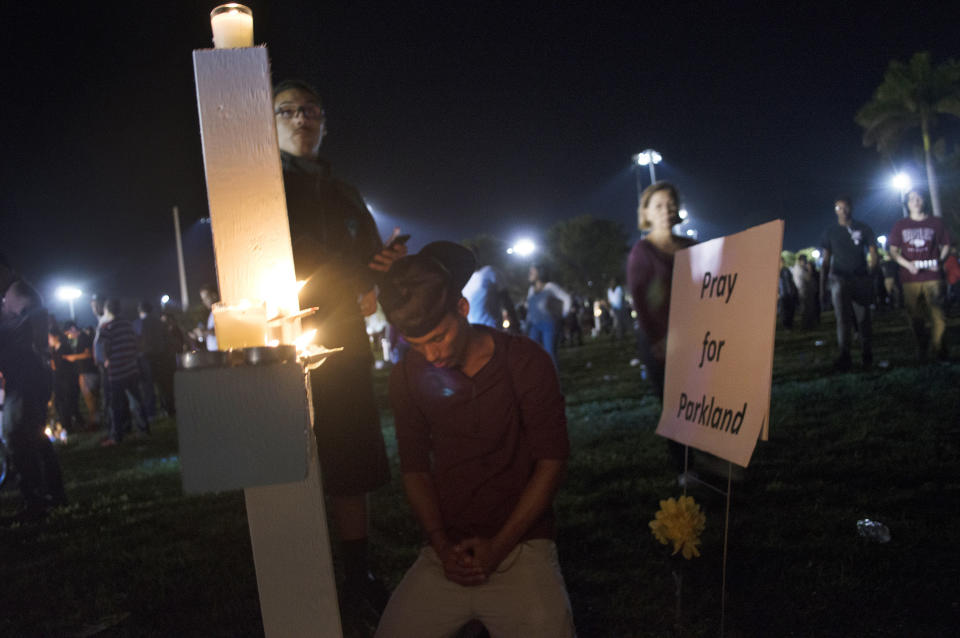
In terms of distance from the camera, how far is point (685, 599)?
2.61m

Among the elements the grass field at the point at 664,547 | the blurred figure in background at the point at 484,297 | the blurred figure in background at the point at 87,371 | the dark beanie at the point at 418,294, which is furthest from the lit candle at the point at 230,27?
the blurred figure in background at the point at 87,371

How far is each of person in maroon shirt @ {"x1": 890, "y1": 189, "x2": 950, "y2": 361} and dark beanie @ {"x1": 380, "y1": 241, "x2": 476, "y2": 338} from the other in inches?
273

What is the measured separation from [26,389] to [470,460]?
14.3 ft

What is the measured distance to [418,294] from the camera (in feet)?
6.39

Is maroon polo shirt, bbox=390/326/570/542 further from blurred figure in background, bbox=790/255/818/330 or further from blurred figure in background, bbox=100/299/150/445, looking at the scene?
blurred figure in background, bbox=790/255/818/330

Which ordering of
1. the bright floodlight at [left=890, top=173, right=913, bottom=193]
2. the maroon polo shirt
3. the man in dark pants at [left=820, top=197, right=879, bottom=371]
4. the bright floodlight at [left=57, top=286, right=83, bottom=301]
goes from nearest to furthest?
1. the maroon polo shirt
2. the man in dark pants at [left=820, top=197, right=879, bottom=371]
3. the bright floodlight at [left=890, top=173, right=913, bottom=193]
4. the bright floodlight at [left=57, top=286, right=83, bottom=301]

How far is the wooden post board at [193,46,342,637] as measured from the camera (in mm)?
1381

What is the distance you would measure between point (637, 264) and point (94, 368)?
430 inches

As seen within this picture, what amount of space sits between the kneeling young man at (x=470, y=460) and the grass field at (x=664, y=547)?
68 cm

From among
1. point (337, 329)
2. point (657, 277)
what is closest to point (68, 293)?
point (657, 277)

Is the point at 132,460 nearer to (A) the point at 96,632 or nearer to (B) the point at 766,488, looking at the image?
(A) the point at 96,632

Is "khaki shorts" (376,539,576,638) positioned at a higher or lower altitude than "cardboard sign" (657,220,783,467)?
lower

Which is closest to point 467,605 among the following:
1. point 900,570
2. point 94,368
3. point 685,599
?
point 685,599

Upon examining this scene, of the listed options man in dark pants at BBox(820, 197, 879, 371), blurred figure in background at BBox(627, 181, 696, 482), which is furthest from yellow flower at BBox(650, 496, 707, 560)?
man in dark pants at BBox(820, 197, 879, 371)
